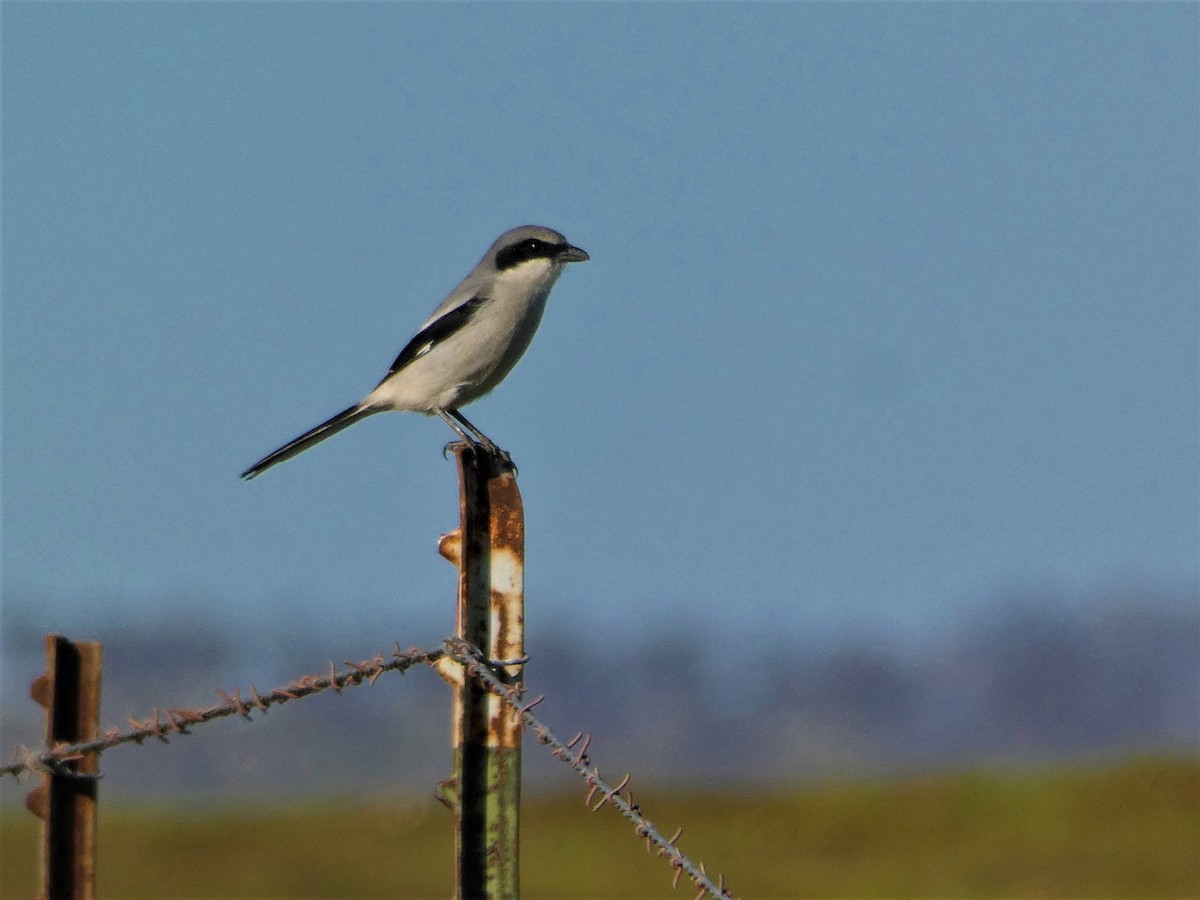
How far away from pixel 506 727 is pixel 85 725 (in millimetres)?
897

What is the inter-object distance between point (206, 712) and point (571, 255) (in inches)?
180

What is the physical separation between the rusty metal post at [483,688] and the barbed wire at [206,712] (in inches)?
4.0

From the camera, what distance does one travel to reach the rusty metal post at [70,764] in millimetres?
3268

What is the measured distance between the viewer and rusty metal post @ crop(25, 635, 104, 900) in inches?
129

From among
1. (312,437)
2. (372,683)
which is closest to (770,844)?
(312,437)

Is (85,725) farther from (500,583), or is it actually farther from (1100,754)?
(1100,754)

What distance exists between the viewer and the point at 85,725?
3344mm

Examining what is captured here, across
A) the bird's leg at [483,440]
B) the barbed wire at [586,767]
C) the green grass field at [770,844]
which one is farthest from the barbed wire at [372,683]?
the green grass field at [770,844]

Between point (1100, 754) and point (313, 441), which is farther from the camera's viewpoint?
point (1100, 754)

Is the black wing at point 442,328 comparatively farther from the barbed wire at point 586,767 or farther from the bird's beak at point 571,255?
the barbed wire at point 586,767

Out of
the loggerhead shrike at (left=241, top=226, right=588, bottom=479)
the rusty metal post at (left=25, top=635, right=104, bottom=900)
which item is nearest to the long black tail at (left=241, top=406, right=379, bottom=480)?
the loggerhead shrike at (left=241, top=226, right=588, bottom=479)

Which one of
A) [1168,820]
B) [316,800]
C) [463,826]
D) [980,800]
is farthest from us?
[316,800]

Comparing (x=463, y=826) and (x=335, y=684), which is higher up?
(x=335, y=684)

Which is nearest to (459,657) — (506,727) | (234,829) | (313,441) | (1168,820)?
(506,727)
